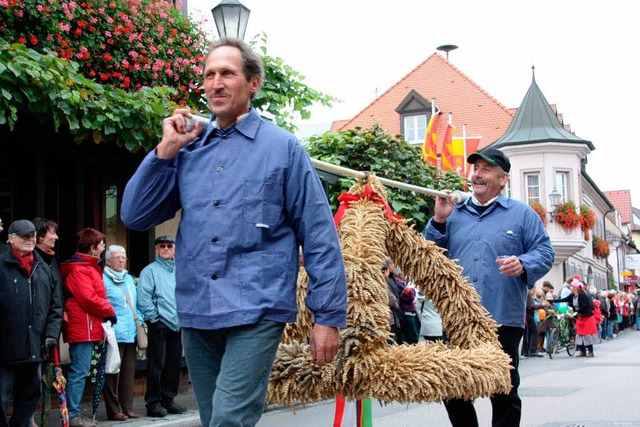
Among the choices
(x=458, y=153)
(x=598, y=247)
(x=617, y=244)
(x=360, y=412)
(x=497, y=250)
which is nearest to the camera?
(x=360, y=412)

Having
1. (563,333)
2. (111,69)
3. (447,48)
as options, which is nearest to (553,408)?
(111,69)

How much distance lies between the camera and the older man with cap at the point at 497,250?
5312 millimetres

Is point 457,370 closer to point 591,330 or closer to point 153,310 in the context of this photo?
point 153,310

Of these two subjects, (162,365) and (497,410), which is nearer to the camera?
(497,410)

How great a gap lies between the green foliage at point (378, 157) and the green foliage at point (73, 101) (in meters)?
3.74

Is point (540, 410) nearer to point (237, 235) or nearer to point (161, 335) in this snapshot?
point (161, 335)

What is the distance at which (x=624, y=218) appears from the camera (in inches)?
3580

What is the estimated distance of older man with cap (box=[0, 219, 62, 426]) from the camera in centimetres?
709

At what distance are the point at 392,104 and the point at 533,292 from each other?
2261 centimetres

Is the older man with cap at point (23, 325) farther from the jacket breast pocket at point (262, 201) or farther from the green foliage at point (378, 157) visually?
the green foliage at point (378, 157)

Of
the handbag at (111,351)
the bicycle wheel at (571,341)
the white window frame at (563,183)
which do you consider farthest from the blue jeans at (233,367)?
the white window frame at (563,183)

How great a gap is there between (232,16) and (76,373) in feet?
13.9

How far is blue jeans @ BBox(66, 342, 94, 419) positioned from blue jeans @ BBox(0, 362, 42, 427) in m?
1.08

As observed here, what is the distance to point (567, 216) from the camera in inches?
1620
